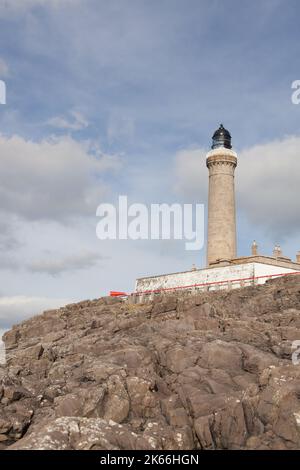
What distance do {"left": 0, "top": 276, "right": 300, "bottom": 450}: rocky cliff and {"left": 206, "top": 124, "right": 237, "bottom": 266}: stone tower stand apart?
2441 cm

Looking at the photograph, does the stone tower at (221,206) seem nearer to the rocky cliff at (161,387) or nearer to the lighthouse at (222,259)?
the lighthouse at (222,259)

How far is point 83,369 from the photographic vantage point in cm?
2453

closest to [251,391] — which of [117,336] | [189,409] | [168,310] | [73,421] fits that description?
[189,409]

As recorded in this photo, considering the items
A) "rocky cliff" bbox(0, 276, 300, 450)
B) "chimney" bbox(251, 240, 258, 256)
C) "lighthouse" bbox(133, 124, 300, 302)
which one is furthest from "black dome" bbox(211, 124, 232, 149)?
"rocky cliff" bbox(0, 276, 300, 450)

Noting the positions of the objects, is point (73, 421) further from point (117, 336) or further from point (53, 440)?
point (117, 336)

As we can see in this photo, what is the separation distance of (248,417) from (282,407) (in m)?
1.36

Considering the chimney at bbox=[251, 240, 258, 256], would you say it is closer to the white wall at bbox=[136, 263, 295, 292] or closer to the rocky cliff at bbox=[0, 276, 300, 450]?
the white wall at bbox=[136, 263, 295, 292]

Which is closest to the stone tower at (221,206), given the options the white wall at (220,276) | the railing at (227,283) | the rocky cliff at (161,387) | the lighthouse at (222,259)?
the lighthouse at (222,259)

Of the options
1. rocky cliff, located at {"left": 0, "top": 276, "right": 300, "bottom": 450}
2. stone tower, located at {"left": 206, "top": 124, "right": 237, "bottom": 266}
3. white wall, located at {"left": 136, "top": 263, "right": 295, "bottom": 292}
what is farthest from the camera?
stone tower, located at {"left": 206, "top": 124, "right": 237, "bottom": 266}

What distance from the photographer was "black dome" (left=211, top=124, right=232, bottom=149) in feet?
206

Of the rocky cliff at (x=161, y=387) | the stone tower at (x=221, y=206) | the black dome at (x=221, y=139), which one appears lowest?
the rocky cliff at (x=161, y=387)

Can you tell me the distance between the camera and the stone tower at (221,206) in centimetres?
5794

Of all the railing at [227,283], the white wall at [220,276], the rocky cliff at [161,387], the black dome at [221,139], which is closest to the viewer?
the rocky cliff at [161,387]

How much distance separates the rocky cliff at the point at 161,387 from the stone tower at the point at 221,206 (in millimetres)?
24410
